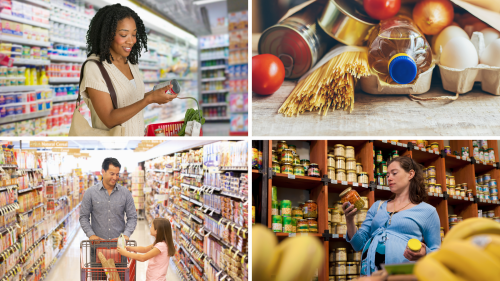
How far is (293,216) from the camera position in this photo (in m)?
2.45

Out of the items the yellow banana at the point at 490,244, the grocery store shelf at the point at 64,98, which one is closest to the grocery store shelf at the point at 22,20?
the grocery store shelf at the point at 64,98

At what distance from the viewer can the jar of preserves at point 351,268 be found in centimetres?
263

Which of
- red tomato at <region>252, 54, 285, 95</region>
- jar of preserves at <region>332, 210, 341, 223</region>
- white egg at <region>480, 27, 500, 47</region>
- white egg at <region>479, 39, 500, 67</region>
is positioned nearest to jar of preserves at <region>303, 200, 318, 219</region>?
jar of preserves at <region>332, 210, 341, 223</region>

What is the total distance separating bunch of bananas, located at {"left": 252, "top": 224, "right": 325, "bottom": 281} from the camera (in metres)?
0.52

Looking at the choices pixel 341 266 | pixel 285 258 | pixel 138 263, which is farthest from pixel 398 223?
pixel 138 263

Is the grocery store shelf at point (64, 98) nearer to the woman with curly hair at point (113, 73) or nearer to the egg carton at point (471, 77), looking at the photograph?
the woman with curly hair at point (113, 73)

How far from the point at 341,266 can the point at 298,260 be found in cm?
229

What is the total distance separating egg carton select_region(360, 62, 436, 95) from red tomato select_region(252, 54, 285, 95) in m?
0.58

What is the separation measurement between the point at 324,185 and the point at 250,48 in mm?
1109

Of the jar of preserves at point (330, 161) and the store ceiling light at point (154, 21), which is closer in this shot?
the jar of preserves at point (330, 161)

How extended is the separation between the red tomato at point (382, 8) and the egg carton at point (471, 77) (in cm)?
49

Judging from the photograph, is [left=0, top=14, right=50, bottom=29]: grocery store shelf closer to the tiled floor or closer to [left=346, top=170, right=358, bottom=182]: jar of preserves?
the tiled floor

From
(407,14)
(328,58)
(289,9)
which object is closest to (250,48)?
(289,9)

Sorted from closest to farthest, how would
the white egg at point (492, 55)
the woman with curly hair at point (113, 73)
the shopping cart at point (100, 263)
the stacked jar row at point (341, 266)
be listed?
the woman with curly hair at point (113, 73) < the shopping cart at point (100, 263) < the white egg at point (492, 55) < the stacked jar row at point (341, 266)
